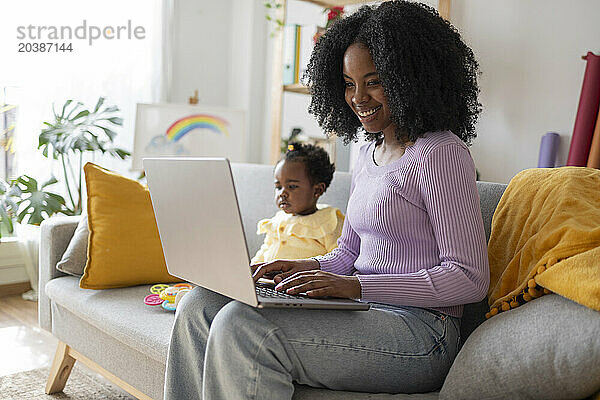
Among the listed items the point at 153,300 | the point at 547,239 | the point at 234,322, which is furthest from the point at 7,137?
the point at 547,239

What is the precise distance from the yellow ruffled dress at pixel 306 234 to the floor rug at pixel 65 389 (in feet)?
2.38

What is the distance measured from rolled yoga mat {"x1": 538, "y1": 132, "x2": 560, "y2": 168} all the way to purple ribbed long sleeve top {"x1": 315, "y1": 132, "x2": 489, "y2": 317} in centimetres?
145

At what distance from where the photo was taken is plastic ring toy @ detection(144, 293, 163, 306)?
6.33 ft

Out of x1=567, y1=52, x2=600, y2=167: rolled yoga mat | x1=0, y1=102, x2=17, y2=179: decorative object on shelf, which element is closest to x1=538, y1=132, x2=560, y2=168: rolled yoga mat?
x1=567, y1=52, x2=600, y2=167: rolled yoga mat

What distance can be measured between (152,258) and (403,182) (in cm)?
107

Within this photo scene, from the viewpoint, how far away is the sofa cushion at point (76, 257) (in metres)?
2.17

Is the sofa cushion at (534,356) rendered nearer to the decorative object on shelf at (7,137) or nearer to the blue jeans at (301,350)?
the blue jeans at (301,350)

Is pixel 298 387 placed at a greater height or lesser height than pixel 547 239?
lesser

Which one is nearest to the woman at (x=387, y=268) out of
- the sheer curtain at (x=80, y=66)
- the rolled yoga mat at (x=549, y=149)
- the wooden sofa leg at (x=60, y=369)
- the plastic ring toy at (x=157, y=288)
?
the plastic ring toy at (x=157, y=288)

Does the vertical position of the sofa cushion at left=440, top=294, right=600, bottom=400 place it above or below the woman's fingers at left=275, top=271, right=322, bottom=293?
below

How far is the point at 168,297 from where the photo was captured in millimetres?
1919

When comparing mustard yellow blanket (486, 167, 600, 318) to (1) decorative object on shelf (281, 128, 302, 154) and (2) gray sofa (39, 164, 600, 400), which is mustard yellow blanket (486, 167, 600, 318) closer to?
(2) gray sofa (39, 164, 600, 400)

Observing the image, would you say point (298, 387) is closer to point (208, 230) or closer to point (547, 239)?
point (208, 230)

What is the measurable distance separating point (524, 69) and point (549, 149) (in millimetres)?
414
